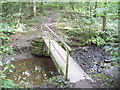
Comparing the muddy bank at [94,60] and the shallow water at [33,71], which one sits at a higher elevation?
the muddy bank at [94,60]

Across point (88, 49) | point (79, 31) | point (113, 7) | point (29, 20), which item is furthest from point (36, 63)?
point (29, 20)

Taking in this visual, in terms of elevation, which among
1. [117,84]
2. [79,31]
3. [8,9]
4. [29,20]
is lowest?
[117,84]

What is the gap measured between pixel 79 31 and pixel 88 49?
5.73ft

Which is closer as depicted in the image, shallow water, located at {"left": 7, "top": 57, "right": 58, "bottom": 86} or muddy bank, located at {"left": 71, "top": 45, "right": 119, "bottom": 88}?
shallow water, located at {"left": 7, "top": 57, "right": 58, "bottom": 86}

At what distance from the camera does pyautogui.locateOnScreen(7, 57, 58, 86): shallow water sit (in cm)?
528

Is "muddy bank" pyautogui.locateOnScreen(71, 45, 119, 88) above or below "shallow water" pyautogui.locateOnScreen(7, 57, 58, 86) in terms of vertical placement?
above

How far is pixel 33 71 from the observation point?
6199 millimetres

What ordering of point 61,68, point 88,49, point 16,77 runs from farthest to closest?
1. point 88,49
2. point 16,77
3. point 61,68

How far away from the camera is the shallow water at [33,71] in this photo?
17.3ft

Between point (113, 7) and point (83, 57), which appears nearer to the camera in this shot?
point (113, 7)

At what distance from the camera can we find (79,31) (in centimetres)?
1002

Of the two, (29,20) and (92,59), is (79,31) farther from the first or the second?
(29,20)

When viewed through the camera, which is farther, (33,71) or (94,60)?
(94,60)

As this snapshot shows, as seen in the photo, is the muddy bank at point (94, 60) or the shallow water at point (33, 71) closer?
the shallow water at point (33, 71)
